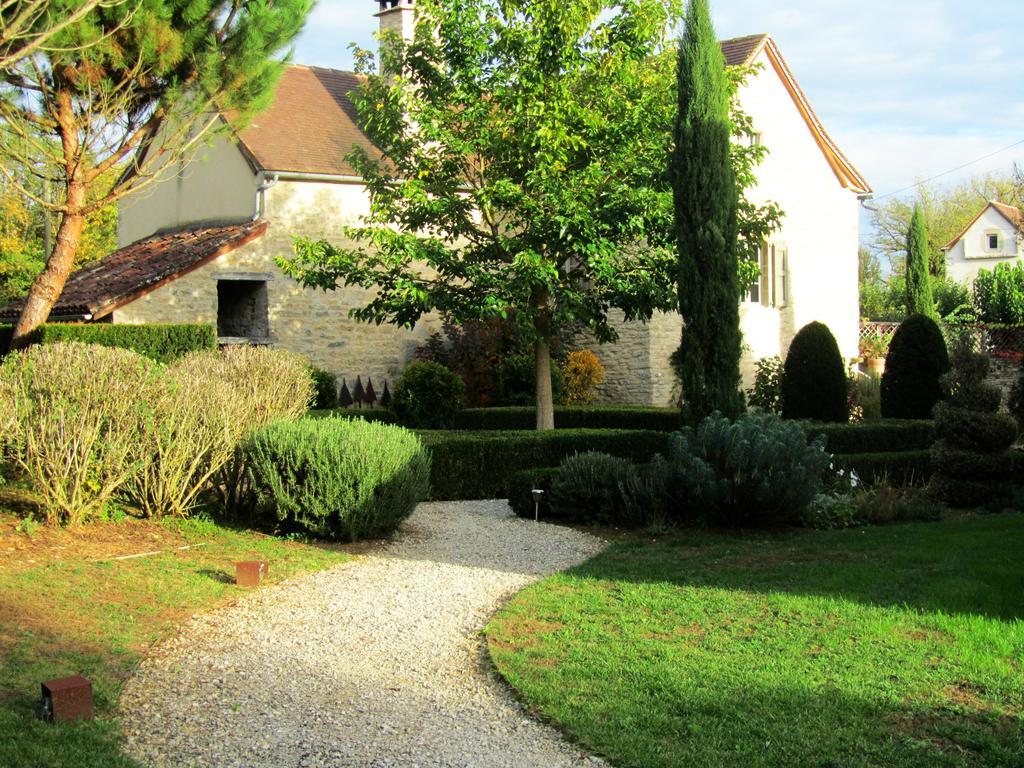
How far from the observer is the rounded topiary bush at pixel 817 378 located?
51.8 feet

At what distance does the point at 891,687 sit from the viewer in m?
5.09

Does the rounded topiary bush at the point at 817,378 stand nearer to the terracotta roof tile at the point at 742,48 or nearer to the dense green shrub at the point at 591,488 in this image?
the dense green shrub at the point at 591,488

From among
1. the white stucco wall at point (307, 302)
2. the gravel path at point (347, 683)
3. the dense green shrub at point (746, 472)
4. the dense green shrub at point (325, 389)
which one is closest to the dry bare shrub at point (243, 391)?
the gravel path at point (347, 683)

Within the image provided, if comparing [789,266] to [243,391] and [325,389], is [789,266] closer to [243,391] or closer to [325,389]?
[325,389]

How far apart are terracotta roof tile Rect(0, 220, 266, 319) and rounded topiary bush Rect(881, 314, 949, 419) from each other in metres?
11.7

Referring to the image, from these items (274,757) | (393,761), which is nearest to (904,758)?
(393,761)

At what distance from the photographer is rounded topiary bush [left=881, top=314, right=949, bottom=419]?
16828 millimetres

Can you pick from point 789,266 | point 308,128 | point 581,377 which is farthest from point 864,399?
point 308,128

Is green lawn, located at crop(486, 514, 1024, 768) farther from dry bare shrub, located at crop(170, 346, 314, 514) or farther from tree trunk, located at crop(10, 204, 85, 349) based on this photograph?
tree trunk, located at crop(10, 204, 85, 349)

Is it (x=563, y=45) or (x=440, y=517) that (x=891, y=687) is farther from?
(x=563, y=45)

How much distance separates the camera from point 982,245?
53250mm

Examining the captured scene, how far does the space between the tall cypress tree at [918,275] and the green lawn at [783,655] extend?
1928 cm

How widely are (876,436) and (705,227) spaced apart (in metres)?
4.68

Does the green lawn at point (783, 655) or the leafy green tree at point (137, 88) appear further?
the leafy green tree at point (137, 88)
